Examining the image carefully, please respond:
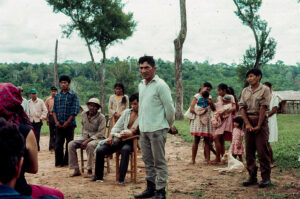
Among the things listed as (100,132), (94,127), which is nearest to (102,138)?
(100,132)

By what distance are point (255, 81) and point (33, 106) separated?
21.3ft

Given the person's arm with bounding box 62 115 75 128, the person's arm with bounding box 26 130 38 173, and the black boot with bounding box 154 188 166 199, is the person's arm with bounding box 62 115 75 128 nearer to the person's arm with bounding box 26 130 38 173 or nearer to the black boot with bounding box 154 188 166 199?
the black boot with bounding box 154 188 166 199

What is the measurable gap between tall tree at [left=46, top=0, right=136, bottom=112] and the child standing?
60.1ft

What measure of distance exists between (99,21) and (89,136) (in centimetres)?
1870

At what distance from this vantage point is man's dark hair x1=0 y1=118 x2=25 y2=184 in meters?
1.55

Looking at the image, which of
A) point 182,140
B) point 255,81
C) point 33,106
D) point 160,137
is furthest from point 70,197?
point 182,140

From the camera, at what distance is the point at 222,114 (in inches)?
282

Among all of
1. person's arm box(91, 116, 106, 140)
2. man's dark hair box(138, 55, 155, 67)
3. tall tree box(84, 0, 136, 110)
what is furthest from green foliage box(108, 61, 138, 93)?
man's dark hair box(138, 55, 155, 67)

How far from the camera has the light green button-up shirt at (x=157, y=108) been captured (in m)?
4.57

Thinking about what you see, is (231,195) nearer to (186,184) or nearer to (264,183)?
(264,183)

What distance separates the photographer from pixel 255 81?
511cm

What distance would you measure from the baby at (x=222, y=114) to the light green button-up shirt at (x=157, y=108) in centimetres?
270

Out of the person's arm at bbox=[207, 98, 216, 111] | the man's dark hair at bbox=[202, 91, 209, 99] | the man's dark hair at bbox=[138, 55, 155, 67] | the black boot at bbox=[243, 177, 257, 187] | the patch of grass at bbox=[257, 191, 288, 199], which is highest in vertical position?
the man's dark hair at bbox=[138, 55, 155, 67]

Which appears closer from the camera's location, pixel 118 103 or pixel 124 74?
pixel 118 103
